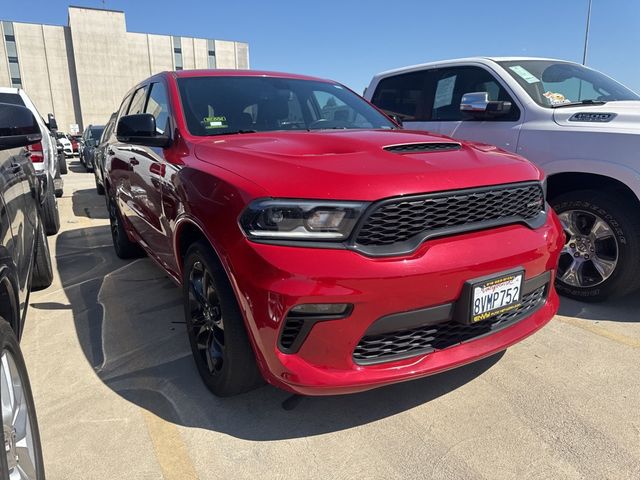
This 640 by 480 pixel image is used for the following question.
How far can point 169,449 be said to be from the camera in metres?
2.13

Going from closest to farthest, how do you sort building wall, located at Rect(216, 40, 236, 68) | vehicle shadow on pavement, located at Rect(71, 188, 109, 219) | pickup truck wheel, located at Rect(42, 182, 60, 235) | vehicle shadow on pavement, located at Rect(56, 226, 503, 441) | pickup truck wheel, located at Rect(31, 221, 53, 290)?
vehicle shadow on pavement, located at Rect(56, 226, 503, 441), pickup truck wheel, located at Rect(31, 221, 53, 290), pickup truck wheel, located at Rect(42, 182, 60, 235), vehicle shadow on pavement, located at Rect(71, 188, 109, 219), building wall, located at Rect(216, 40, 236, 68)

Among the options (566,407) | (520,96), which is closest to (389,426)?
(566,407)

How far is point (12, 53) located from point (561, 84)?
58419 millimetres

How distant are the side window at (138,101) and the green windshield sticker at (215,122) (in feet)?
4.25

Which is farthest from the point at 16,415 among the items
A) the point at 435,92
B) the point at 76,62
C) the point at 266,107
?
the point at 76,62

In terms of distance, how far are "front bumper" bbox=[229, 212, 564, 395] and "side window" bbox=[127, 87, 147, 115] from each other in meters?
2.63

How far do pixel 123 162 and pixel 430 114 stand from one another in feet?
10.0

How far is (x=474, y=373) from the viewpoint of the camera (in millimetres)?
2674

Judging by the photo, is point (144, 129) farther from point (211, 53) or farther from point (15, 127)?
point (211, 53)

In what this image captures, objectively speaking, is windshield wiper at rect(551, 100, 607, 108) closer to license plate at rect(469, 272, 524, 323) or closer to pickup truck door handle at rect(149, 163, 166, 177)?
license plate at rect(469, 272, 524, 323)

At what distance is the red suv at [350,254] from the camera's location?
186 centimetres

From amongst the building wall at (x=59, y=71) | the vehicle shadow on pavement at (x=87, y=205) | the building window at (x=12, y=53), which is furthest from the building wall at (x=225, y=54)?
the vehicle shadow on pavement at (x=87, y=205)

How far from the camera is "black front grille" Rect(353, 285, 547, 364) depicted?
6.49ft

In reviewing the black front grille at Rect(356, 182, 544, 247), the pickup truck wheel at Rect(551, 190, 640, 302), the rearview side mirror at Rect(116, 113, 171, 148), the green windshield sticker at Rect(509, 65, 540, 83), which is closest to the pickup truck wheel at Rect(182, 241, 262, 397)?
the black front grille at Rect(356, 182, 544, 247)
